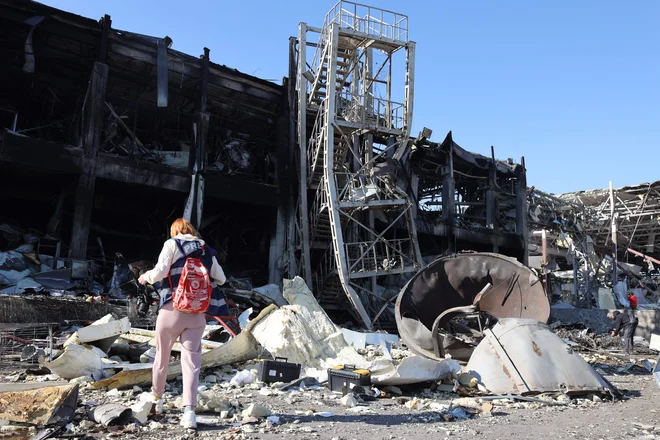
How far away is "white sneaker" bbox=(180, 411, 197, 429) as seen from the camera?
4.11 m

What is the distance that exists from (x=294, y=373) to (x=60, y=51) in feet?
44.9

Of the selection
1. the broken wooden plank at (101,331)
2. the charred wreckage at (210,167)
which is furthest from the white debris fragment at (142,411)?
the charred wreckage at (210,167)

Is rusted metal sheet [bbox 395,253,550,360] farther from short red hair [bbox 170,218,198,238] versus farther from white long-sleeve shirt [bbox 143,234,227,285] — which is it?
white long-sleeve shirt [bbox 143,234,227,285]

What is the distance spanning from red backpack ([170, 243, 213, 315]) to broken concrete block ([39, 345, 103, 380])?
2.38 m

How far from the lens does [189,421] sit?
4125 mm

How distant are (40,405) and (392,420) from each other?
2.92 m

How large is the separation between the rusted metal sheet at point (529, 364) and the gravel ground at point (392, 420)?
0.28 m

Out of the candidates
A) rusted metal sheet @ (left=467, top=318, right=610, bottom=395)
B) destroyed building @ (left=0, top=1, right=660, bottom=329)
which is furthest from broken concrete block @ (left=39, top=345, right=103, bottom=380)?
destroyed building @ (left=0, top=1, right=660, bottom=329)

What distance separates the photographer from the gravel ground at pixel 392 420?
13.7 ft

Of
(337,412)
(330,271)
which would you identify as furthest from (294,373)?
(330,271)

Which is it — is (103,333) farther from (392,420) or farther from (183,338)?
(392,420)

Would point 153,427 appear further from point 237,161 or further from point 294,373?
point 237,161

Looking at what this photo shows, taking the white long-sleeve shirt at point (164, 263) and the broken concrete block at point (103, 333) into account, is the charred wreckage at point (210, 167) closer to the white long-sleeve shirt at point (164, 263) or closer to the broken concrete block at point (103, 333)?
the broken concrete block at point (103, 333)

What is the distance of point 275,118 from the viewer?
63.1 ft
